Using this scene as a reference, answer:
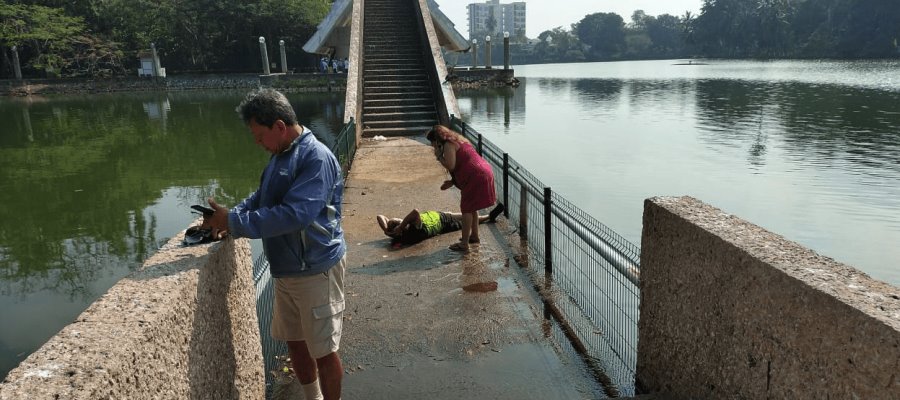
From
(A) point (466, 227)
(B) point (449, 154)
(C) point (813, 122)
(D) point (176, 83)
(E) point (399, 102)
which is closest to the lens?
(B) point (449, 154)

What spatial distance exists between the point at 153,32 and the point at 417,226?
57.8 metres

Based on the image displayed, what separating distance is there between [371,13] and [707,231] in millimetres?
20740

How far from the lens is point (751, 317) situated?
7.95 ft

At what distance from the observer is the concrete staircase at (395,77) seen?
1558 cm

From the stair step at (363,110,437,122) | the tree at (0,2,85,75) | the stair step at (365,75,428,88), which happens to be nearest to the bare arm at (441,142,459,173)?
the stair step at (363,110,437,122)

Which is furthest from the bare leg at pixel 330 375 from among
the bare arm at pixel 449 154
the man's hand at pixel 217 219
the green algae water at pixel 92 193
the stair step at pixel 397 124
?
the stair step at pixel 397 124

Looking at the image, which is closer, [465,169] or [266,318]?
[266,318]

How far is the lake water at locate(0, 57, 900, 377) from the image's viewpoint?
9148 mm

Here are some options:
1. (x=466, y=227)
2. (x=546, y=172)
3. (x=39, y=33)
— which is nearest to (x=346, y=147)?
(x=546, y=172)

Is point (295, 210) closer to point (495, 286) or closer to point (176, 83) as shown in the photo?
point (495, 286)

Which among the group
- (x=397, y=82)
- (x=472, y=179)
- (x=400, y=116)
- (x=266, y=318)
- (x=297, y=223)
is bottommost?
(x=266, y=318)

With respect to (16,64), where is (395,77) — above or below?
below

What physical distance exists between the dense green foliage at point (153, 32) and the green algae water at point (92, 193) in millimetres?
24960

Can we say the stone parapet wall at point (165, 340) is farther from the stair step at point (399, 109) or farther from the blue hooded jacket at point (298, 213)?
the stair step at point (399, 109)
